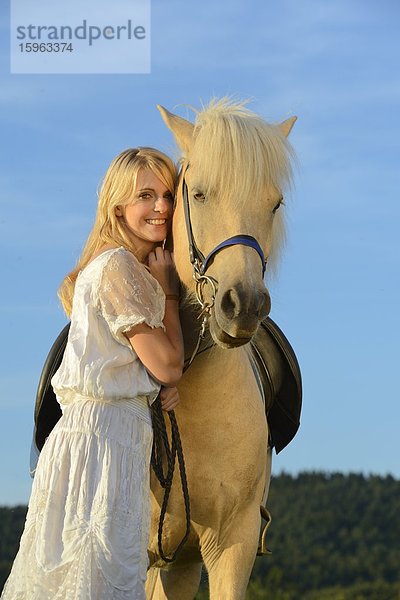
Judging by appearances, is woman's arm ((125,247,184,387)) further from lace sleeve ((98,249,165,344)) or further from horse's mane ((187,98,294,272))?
horse's mane ((187,98,294,272))

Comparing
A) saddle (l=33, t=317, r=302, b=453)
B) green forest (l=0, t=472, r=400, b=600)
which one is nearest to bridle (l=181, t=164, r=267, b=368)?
saddle (l=33, t=317, r=302, b=453)

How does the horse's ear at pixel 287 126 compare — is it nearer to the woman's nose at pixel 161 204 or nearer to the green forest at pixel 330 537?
the woman's nose at pixel 161 204

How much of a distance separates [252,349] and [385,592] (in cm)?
1647

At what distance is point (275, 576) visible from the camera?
70.0ft

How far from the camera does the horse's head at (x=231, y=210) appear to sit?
4047 millimetres

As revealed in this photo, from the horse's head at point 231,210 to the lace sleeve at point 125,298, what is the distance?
0.66 ft

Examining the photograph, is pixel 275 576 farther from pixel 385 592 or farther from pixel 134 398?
pixel 134 398

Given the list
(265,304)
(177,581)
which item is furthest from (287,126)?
(177,581)

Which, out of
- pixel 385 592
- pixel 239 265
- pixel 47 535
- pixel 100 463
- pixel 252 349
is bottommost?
pixel 385 592

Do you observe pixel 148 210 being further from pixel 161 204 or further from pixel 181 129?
pixel 181 129

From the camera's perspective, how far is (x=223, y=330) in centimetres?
411

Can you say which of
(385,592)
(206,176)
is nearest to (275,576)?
Result: (385,592)

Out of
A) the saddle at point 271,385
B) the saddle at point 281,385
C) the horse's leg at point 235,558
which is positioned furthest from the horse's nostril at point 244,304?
the saddle at point 281,385

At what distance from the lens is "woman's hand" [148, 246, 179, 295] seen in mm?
4539
